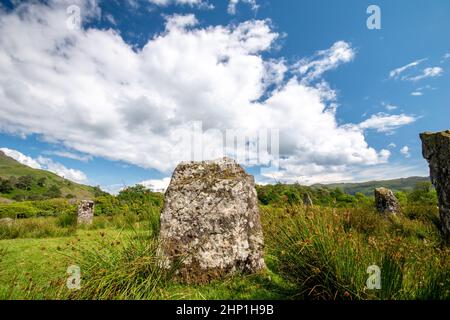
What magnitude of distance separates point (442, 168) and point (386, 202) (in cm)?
689

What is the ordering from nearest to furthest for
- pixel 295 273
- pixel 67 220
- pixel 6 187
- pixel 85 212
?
pixel 295 273
pixel 67 220
pixel 85 212
pixel 6 187

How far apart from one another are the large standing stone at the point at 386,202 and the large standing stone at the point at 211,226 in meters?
9.30

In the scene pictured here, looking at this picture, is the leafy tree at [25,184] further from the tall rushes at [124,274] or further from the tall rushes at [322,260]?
the tall rushes at [322,260]

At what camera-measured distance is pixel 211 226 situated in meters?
4.30

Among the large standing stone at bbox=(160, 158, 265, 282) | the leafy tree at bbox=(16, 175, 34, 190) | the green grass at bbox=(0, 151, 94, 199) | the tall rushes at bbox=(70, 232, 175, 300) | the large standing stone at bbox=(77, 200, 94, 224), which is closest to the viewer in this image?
the tall rushes at bbox=(70, 232, 175, 300)

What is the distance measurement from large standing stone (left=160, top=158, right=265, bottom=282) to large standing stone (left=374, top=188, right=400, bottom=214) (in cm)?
930

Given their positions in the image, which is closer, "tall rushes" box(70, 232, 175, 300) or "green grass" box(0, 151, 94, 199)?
"tall rushes" box(70, 232, 175, 300)

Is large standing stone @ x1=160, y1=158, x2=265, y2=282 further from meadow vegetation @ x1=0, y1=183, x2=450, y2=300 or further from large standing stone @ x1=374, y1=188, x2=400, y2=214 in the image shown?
large standing stone @ x1=374, y1=188, x2=400, y2=214

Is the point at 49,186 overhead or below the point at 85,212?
below

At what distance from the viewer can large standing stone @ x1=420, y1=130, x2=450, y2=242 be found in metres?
5.11

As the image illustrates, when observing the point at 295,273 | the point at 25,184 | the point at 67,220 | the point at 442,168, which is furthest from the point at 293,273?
the point at 25,184

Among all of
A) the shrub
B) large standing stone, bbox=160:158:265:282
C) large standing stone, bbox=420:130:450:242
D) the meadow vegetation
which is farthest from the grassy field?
the shrub

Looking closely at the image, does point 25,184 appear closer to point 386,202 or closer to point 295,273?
point 386,202
